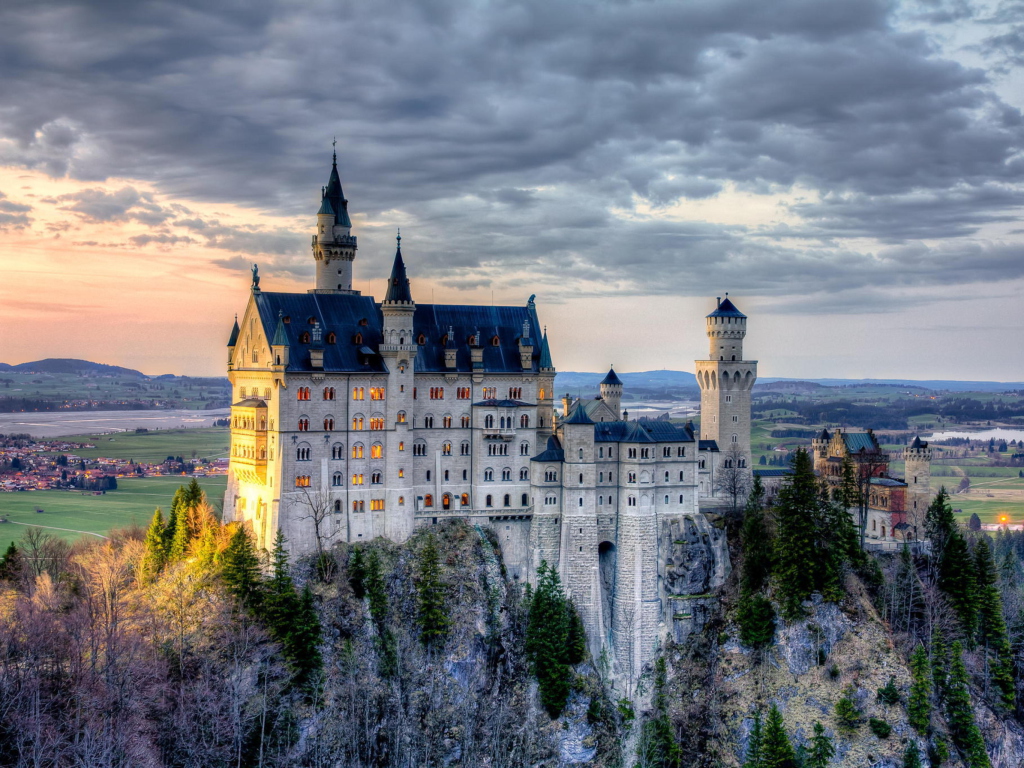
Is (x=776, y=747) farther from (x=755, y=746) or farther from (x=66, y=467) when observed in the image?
(x=66, y=467)

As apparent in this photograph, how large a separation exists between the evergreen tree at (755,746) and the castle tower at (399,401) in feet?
118

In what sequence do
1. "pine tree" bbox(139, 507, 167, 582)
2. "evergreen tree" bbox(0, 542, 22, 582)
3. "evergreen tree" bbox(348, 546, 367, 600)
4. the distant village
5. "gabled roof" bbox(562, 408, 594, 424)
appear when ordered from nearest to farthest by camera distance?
"evergreen tree" bbox(348, 546, 367, 600), "evergreen tree" bbox(0, 542, 22, 582), "pine tree" bbox(139, 507, 167, 582), "gabled roof" bbox(562, 408, 594, 424), the distant village

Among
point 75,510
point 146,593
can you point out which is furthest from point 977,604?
point 75,510

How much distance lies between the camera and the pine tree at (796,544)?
9081 centimetres

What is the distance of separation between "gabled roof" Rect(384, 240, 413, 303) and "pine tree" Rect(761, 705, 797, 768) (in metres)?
49.7

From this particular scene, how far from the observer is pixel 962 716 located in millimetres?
86438

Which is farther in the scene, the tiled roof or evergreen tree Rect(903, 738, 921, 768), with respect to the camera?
the tiled roof

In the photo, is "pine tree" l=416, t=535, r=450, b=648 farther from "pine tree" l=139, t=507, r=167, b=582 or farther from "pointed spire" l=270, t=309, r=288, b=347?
"pine tree" l=139, t=507, r=167, b=582

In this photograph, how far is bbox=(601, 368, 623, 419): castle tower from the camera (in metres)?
103

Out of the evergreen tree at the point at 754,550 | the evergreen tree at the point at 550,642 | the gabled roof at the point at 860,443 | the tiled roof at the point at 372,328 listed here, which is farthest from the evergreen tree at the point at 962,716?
the tiled roof at the point at 372,328

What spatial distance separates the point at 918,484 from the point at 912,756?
29.1 meters

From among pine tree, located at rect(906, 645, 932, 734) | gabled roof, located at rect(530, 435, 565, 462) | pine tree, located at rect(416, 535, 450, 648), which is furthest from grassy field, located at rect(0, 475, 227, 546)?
pine tree, located at rect(906, 645, 932, 734)

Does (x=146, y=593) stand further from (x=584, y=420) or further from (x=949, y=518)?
(x=949, y=518)

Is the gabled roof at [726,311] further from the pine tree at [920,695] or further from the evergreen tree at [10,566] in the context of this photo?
the evergreen tree at [10,566]
